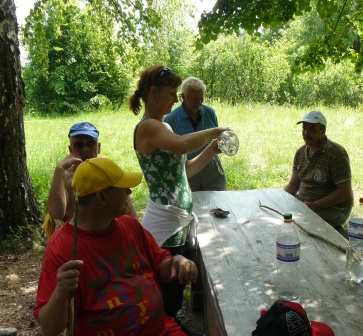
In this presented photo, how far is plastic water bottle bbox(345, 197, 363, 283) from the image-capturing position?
6.30 ft

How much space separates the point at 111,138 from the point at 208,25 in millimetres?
6325

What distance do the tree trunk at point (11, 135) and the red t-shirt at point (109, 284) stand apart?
260 centimetres

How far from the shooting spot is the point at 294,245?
1.79m

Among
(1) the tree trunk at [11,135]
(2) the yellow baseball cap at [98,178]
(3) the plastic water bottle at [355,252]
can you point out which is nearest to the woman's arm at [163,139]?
Result: (2) the yellow baseball cap at [98,178]

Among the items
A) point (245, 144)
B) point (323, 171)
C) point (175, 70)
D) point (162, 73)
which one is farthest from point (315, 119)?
point (175, 70)

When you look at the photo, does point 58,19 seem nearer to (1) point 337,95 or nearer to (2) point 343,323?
(2) point 343,323

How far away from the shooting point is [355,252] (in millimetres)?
2025

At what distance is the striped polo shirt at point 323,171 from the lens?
3.32m

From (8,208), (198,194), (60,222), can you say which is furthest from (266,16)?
(8,208)

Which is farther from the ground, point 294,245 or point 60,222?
point 294,245

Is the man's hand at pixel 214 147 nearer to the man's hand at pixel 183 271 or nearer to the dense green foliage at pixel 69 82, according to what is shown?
the man's hand at pixel 183 271

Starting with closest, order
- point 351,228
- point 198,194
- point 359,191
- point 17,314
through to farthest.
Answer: point 351,228, point 17,314, point 198,194, point 359,191

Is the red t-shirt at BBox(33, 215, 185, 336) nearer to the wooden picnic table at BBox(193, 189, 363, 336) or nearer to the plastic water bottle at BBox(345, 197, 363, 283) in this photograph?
the wooden picnic table at BBox(193, 189, 363, 336)

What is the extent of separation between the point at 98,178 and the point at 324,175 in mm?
2332
